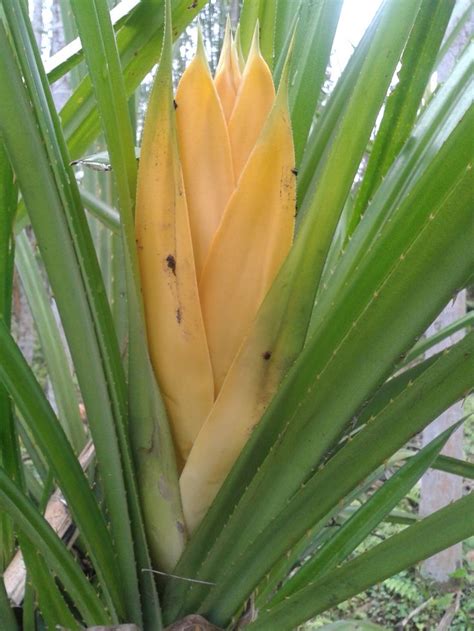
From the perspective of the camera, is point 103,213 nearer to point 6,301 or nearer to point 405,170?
point 6,301

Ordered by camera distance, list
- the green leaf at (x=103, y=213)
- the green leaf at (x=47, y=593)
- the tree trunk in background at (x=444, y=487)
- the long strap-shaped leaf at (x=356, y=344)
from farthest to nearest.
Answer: the tree trunk in background at (x=444, y=487)
the green leaf at (x=103, y=213)
the green leaf at (x=47, y=593)
the long strap-shaped leaf at (x=356, y=344)

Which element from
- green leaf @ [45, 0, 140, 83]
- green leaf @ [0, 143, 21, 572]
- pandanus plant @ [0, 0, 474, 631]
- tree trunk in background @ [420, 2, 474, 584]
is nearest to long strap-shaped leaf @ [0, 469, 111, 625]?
pandanus plant @ [0, 0, 474, 631]

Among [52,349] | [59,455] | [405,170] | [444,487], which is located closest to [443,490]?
[444,487]

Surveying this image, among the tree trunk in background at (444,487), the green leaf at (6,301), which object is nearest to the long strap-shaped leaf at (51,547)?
the green leaf at (6,301)

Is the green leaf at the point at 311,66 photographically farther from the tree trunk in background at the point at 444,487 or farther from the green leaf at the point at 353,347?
the tree trunk in background at the point at 444,487

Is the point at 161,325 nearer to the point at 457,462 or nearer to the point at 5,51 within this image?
the point at 5,51

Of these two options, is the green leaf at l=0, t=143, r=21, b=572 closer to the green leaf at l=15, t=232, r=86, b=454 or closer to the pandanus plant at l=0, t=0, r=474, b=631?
the pandanus plant at l=0, t=0, r=474, b=631

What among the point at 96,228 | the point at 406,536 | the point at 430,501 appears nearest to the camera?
the point at 406,536

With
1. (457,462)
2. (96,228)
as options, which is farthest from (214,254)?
(96,228)
